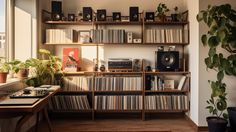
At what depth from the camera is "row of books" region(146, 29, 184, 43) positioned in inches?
162

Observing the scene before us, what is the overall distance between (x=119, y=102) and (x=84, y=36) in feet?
4.13

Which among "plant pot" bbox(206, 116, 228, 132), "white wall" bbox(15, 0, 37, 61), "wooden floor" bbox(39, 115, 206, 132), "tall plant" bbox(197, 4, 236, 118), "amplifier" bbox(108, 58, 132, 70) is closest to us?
"tall plant" bbox(197, 4, 236, 118)

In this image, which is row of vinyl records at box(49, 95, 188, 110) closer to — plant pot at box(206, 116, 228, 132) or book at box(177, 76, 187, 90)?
book at box(177, 76, 187, 90)

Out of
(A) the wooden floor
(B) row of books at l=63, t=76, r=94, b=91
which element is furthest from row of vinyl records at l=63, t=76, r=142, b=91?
(A) the wooden floor

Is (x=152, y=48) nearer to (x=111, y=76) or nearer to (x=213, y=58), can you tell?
(x=111, y=76)

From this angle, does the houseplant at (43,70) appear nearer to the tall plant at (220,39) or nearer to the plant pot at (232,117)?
the tall plant at (220,39)

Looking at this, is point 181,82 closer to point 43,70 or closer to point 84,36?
point 84,36

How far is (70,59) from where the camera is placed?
4.18m

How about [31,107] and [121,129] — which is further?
[121,129]

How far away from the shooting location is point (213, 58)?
125 inches

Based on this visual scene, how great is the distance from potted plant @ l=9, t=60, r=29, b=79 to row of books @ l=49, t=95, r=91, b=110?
2.84ft

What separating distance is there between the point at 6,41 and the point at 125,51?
1.92 meters

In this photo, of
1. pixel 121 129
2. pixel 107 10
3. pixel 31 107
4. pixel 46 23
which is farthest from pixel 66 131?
pixel 107 10

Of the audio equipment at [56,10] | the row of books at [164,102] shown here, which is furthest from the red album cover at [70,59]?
the row of books at [164,102]
